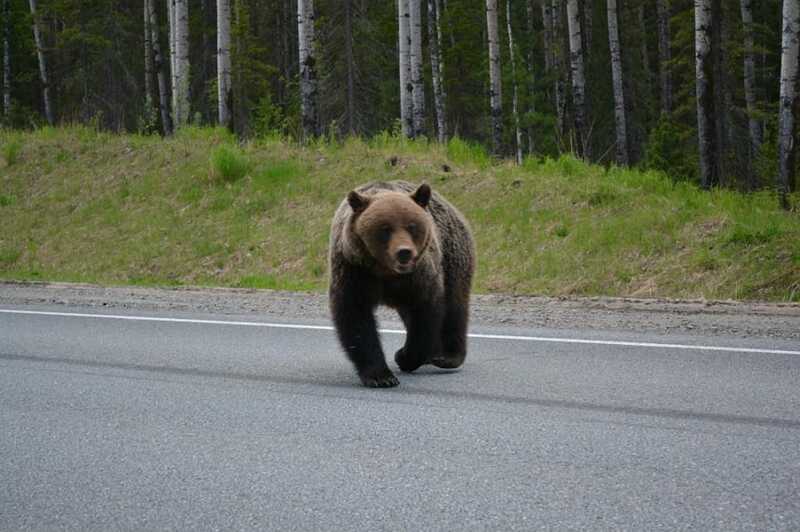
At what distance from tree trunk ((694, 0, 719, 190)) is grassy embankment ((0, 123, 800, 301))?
135cm

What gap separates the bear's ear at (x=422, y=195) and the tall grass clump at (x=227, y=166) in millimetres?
14262

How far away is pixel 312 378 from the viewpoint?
7.38m

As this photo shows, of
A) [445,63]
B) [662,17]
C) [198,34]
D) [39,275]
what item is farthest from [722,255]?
[198,34]

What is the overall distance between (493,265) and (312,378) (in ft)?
27.0

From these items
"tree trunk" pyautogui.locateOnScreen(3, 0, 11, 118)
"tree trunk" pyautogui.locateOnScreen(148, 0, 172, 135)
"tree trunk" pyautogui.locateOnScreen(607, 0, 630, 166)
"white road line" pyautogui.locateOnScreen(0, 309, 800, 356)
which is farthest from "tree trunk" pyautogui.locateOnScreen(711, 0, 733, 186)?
"tree trunk" pyautogui.locateOnScreen(3, 0, 11, 118)

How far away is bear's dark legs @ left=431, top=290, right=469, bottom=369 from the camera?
24.8ft

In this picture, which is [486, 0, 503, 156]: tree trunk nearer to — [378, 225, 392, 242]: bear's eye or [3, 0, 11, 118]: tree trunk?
[378, 225, 392, 242]: bear's eye

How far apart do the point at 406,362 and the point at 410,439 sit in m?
2.03

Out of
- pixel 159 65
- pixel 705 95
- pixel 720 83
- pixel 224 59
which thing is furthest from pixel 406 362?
pixel 720 83

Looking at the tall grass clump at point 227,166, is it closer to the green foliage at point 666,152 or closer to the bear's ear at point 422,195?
the green foliage at point 666,152

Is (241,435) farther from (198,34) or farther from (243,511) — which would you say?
(198,34)

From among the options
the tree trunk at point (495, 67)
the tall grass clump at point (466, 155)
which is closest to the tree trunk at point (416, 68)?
the tree trunk at point (495, 67)

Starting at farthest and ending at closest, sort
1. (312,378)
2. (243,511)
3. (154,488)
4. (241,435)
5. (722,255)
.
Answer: (722,255)
(312,378)
(241,435)
(154,488)
(243,511)

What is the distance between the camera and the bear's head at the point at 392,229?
638 centimetres
